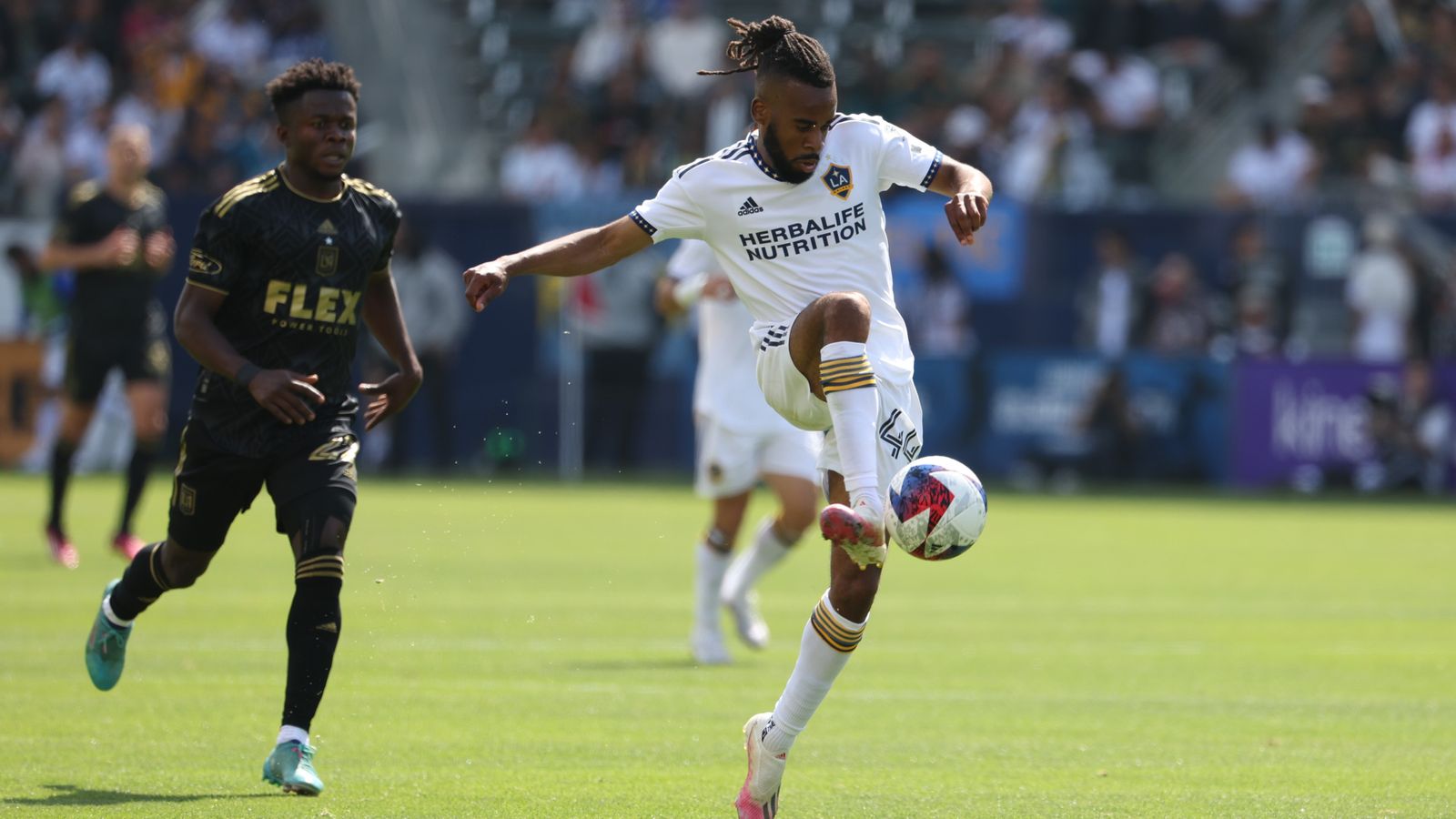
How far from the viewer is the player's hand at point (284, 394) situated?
22.9ft

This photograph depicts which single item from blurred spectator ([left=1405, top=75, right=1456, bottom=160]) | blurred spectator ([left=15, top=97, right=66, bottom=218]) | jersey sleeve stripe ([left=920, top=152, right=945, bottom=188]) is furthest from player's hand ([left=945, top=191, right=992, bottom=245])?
blurred spectator ([left=15, top=97, right=66, bottom=218])

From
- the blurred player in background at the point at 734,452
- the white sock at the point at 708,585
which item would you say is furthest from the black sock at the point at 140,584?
the blurred player in background at the point at 734,452

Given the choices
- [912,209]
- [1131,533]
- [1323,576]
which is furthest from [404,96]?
[1323,576]

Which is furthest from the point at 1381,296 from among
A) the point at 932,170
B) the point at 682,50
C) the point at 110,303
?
the point at 932,170

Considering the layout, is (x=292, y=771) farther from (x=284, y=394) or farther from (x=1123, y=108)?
(x=1123, y=108)

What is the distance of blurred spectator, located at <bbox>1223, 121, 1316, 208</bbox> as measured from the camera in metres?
24.4

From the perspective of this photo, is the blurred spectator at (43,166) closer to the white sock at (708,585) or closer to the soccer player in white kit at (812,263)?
the white sock at (708,585)

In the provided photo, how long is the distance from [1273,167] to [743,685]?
1690 cm

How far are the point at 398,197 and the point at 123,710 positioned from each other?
1696 centimetres

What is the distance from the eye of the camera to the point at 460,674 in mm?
9992

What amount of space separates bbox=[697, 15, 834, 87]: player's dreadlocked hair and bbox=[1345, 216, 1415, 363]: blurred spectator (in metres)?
17.3

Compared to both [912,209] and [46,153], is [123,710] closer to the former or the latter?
[912,209]

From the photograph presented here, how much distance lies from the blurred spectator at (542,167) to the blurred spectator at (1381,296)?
31.2 ft

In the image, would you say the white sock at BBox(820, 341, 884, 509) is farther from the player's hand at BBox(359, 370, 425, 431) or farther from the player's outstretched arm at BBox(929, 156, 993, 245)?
the player's hand at BBox(359, 370, 425, 431)
